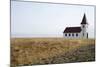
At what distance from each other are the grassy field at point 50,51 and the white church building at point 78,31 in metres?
0.06

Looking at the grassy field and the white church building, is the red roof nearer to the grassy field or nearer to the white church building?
the white church building

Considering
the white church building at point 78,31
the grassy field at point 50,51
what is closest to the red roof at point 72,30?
the white church building at point 78,31

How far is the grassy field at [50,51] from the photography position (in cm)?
255

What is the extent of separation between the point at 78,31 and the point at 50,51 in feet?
1.54

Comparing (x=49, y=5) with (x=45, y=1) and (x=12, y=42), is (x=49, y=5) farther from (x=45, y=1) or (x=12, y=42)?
(x=12, y=42)

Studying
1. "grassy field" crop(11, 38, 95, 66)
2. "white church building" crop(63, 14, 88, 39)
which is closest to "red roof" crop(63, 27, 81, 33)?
"white church building" crop(63, 14, 88, 39)

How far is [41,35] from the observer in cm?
266

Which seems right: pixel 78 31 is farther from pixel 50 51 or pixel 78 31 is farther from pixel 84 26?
pixel 50 51

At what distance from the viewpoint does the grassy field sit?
2.55 m

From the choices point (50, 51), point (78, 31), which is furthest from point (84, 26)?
point (50, 51)

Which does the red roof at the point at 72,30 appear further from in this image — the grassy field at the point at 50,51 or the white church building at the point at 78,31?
the grassy field at the point at 50,51

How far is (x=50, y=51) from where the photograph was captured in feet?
8.84
